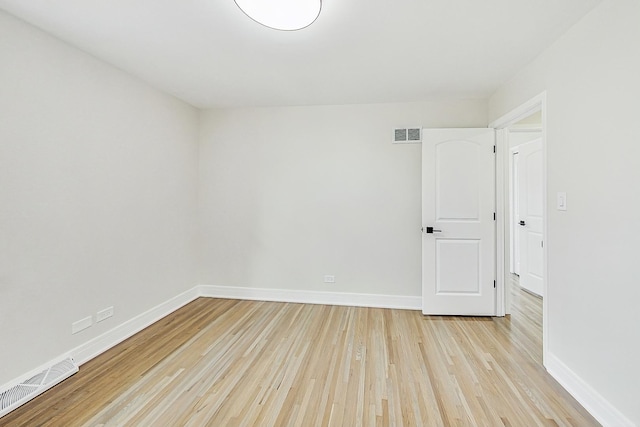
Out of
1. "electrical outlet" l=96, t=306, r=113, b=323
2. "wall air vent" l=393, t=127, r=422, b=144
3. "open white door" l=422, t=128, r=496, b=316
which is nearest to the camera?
"electrical outlet" l=96, t=306, r=113, b=323

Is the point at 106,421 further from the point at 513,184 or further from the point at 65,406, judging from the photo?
the point at 513,184

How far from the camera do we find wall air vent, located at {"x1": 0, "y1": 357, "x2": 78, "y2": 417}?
73.4 inches

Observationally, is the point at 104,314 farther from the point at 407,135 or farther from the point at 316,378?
the point at 407,135

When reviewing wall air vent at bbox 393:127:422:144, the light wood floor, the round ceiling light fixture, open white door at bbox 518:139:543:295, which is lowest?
the light wood floor

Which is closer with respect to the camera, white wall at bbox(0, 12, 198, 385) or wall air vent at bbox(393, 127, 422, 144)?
white wall at bbox(0, 12, 198, 385)

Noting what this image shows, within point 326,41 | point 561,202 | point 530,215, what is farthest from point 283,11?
point 530,215

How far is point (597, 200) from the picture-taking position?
1813 millimetres

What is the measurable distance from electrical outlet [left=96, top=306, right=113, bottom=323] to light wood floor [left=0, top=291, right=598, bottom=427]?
0.29 m

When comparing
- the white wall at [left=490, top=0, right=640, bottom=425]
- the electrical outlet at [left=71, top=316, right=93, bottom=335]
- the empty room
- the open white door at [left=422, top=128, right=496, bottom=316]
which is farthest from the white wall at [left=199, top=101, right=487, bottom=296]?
the electrical outlet at [left=71, top=316, right=93, bottom=335]

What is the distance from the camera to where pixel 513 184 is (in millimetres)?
4832

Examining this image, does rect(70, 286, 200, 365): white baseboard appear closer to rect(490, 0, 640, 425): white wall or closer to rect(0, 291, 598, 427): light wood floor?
rect(0, 291, 598, 427): light wood floor

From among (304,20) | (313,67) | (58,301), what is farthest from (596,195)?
(58,301)

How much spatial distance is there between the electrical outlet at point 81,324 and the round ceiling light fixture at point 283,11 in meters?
2.57

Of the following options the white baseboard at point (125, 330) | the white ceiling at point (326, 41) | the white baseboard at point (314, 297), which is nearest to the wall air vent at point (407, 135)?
the white ceiling at point (326, 41)
